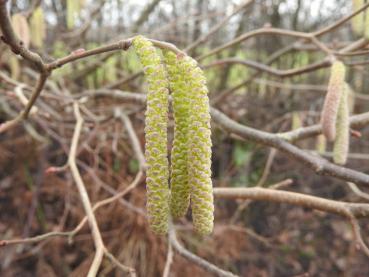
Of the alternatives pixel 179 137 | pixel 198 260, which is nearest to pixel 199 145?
pixel 179 137

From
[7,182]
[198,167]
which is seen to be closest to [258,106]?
[7,182]

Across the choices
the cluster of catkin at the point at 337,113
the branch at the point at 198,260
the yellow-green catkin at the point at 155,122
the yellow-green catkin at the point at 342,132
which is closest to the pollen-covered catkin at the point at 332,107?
the cluster of catkin at the point at 337,113

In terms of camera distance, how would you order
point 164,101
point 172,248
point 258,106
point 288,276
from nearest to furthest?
point 164,101, point 172,248, point 288,276, point 258,106

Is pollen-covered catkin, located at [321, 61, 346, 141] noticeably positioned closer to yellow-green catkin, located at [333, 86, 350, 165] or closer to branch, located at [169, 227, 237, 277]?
yellow-green catkin, located at [333, 86, 350, 165]

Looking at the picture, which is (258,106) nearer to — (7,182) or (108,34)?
(108,34)

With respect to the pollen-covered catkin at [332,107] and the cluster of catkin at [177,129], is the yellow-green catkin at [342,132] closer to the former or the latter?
the pollen-covered catkin at [332,107]

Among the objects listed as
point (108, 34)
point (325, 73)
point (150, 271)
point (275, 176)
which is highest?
point (108, 34)

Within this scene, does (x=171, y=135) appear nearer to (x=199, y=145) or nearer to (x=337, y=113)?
(x=337, y=113)
